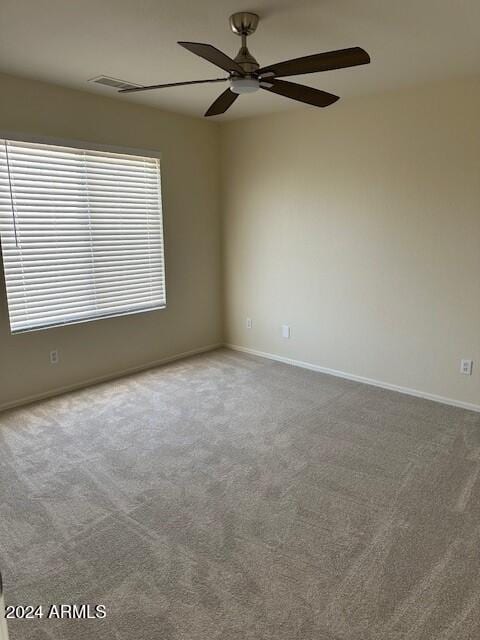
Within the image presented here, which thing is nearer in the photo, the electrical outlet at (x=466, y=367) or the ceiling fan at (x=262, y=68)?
the ceiling fan at (x=262, y=68)

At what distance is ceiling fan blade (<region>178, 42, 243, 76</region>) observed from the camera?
1.89m

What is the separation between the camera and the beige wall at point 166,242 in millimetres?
3480

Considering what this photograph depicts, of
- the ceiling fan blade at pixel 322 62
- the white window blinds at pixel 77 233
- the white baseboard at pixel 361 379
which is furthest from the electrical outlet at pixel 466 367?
the white window blinds at pixel 77 233

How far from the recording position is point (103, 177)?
392 centimetres

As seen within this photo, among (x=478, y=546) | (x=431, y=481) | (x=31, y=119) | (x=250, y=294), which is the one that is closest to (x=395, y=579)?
(x=478, y=546)

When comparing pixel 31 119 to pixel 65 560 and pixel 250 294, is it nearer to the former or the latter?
pixel 250 294

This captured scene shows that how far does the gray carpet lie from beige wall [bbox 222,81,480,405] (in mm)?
627

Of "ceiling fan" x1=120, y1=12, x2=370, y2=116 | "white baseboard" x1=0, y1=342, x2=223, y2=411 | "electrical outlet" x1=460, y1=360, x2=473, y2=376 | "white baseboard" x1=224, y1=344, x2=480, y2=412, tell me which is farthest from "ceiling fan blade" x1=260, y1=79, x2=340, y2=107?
"white baseboard" x1=0, y1=342, x2=223, y2=411

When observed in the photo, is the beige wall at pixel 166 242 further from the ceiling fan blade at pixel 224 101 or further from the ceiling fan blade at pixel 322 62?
the ceiling fan blade at pixel 322 62

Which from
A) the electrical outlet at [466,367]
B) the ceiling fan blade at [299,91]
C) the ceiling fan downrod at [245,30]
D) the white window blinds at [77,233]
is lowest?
the electrical outlet at [466,367]

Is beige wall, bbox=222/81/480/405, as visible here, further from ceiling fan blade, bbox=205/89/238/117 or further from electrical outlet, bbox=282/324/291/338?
ceiling fan blade, bbox=205/89/238/117

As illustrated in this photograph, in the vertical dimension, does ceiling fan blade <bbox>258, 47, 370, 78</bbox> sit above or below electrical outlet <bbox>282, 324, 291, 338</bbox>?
above

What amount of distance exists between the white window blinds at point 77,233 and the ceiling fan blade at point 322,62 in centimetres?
217

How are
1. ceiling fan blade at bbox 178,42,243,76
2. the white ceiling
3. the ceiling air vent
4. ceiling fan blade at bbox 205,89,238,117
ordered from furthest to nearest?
the ceiling air vent < ceiling fan blade at bbox 205,89,238,117 < the white ceiling < ceiling fan blade at bbox 178,42,243,76
